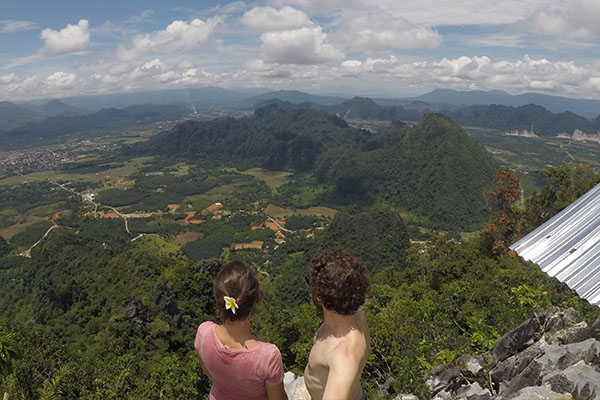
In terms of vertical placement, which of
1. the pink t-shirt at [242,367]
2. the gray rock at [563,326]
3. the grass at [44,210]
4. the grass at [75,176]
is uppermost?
the pink t-shirt at [242,367]

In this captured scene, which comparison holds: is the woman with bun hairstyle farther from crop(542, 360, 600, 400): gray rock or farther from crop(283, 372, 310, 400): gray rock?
crop(542, 360, 600, 400): gray rock

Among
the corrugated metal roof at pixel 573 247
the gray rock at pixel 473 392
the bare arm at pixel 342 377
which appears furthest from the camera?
the gray rock at pixel 473 392

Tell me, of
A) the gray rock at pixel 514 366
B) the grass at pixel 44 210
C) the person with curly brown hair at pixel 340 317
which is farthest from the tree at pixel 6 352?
the grass at pixel 44 210

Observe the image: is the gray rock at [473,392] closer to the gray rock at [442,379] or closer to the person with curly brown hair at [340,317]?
the gray rock at [442,379]

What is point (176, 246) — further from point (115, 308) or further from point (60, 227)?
point (115, 308)

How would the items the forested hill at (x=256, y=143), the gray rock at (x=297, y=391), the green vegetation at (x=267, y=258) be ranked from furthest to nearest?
the forested hill at (x=256, y=143), the green vegetation at (x=267, y=258), the gray rock at (x=297, y=391)

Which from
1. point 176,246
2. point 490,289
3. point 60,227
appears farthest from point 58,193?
point 490,289

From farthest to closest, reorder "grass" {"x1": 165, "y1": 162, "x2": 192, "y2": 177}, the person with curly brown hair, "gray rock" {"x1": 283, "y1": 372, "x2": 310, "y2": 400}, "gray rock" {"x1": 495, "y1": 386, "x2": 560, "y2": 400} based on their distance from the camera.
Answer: "grass" {"x1": 165, "y1": 162, "x2": 192, "y2": 177}, "gray rock" {"x1": 283, "y1": 372, "x2": 310, "y2": 400}, "gray rock" {"x1": 495, "y1": 386, "x2": 560, "y2": 400}, the person with curly brown hair

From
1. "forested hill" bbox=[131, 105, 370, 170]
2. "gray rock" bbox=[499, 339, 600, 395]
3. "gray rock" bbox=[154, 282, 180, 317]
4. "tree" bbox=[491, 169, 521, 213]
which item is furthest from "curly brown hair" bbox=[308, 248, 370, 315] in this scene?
"forested hill" bbox=[131, 105, 370, 170]

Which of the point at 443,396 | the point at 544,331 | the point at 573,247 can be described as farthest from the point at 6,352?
the point at 544,331
